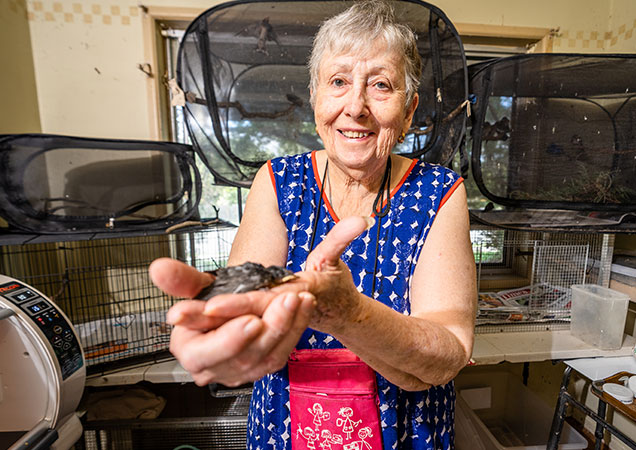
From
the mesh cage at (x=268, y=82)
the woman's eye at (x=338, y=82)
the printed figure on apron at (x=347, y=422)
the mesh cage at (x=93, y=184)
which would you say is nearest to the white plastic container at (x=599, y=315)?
the mesh cage at (x=268, y=82)

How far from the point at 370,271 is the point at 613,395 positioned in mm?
1054

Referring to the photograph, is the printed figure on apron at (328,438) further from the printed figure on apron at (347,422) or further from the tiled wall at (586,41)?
the tiled wall at (586,41)

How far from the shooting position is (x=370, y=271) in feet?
2.11

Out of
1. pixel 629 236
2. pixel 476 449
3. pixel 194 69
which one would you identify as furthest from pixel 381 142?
pixel 629 236

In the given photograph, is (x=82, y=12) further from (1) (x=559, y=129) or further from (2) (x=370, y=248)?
(1) (x=559, y=129)

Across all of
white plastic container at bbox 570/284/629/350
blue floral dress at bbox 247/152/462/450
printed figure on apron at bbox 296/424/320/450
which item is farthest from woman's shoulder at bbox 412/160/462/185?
white plastic container at bbox 570/284/629/350

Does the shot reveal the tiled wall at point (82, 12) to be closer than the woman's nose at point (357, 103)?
No

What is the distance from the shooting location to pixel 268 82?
4.15 feet

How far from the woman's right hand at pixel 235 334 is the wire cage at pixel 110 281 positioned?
92cm

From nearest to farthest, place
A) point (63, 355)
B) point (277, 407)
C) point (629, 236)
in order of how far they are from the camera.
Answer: point (277, 407) → point (63, 355) → point (629, 236)

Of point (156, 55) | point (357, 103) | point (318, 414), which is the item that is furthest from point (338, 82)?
point (156, 55)

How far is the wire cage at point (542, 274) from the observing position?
53.3 inches

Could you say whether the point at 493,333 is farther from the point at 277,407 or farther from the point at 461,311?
the point at 277,407

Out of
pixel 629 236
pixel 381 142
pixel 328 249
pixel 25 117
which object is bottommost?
A: pixel 629 236
